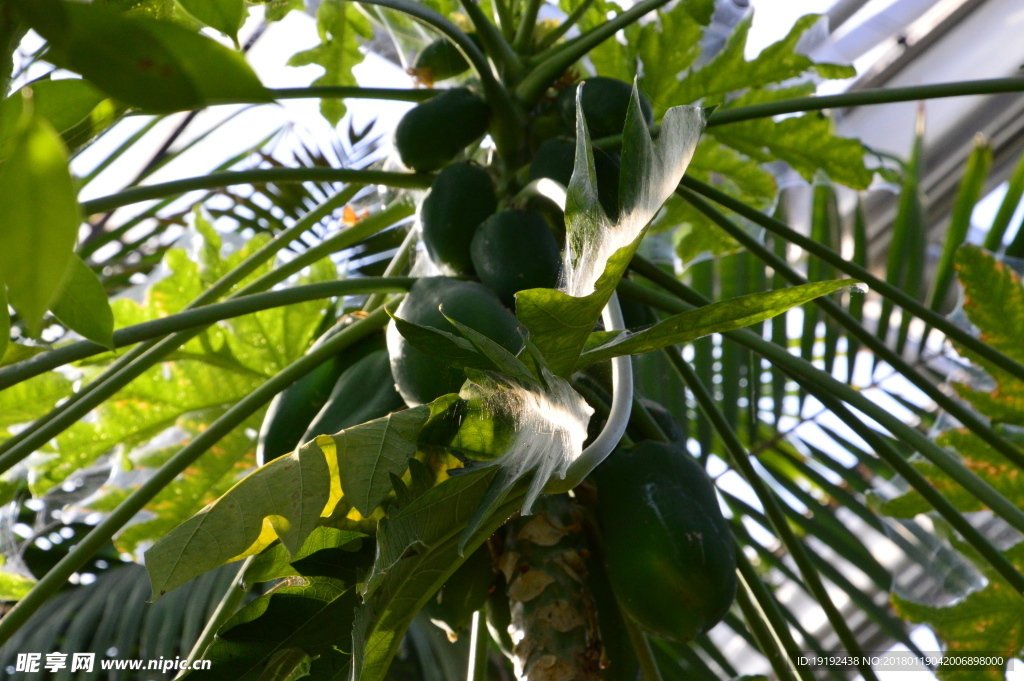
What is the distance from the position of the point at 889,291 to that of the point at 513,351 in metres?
0.41

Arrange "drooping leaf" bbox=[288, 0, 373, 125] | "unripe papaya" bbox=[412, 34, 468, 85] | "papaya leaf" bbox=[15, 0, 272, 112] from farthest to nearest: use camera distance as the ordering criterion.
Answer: "drooping leaf" bbox=[288, 0, 373, 125] → "unripe papaya" bbox=[412, 34, 468, 85] → "papaya leaf" bbox=[15, 0, 272, 112]

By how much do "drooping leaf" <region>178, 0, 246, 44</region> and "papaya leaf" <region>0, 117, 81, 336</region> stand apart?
245 millimetres

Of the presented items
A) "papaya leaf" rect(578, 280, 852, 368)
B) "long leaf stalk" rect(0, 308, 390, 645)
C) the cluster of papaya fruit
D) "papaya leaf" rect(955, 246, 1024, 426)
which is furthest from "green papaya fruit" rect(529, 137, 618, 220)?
"papaya leaf" rect(955, 246, 1024, 426)

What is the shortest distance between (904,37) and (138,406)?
3.21 metres

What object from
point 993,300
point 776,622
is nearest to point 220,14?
point 776,622

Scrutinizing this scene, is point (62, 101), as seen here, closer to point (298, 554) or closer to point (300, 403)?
point (298, 554)

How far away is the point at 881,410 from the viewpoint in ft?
2.36

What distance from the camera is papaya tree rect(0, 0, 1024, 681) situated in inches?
19.3

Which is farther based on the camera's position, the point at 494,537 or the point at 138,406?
the point at 138,406

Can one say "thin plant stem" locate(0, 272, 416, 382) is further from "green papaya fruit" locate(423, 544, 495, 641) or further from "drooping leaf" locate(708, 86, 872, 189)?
"drooping leaf" locate(708, 86, 872, 189)

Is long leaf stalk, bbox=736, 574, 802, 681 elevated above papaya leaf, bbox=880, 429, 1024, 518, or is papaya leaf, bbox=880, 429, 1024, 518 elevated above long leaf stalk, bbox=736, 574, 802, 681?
long leaf stalk, bbox=736, 574, 802, 681

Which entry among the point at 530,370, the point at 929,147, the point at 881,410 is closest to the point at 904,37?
the point at 929,147

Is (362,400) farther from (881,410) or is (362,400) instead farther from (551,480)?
(881,410)

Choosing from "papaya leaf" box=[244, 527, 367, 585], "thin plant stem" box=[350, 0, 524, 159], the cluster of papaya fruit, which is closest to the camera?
"papaya leaf" box=[244, 527, 367, 585]
